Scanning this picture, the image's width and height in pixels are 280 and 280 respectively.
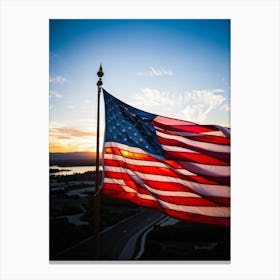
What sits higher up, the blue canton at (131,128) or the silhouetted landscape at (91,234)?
the blue canton at (131,128)

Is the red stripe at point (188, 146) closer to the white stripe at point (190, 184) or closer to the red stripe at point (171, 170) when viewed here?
the red stripe at point (171, 170)

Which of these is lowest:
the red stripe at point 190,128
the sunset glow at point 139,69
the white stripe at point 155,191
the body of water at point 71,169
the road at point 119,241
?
the road at point 119,241

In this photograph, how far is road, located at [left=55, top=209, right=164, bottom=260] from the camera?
10.6 ft

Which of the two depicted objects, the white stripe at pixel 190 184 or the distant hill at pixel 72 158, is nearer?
the white stripe at pixel 190 184

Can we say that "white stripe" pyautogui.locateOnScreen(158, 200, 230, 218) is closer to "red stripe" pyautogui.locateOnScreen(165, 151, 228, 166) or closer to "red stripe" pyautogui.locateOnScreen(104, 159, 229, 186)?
"red stripe" pyautogui.locateOnScreen(104, 159, 229, 186)

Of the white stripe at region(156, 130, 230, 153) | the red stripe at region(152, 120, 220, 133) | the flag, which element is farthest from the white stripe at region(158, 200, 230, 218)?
the red stripe at region(152, 120, 220, 133)

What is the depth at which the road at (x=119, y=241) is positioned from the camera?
3238 mm

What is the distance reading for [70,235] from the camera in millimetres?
3242
